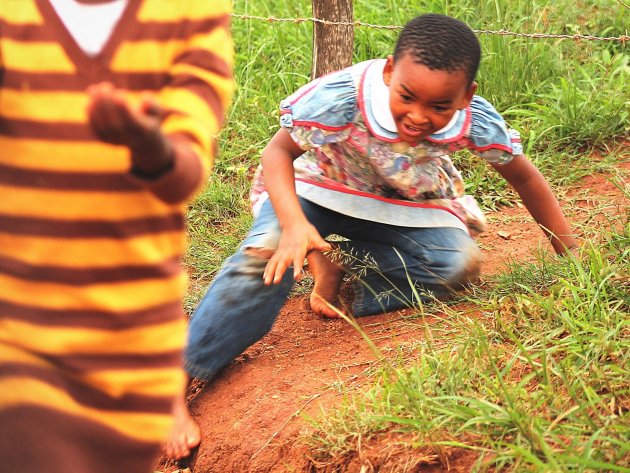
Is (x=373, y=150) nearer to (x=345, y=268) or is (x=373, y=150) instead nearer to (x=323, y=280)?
(x=345, y=268)

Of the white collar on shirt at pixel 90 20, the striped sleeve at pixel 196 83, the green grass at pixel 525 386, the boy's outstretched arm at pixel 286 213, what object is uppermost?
the white collar on shirt at pixel 90 20

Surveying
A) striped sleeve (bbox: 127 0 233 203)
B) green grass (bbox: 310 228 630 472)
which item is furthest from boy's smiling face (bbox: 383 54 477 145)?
striped sleeve (bbox: 127 0 233 203)

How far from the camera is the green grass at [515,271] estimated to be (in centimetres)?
221

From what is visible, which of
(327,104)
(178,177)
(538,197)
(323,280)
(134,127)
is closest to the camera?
(134,127)

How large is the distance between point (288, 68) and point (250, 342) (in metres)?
2.17

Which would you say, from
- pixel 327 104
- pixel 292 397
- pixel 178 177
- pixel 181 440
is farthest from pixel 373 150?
pixel 178 177

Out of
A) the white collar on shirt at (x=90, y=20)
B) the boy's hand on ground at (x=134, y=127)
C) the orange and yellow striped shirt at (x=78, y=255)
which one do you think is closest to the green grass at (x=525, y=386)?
the orange and yellow striped shirt at (x=78, y=255)

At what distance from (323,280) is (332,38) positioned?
124cm

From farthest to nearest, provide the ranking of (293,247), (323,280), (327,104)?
(323,280) → (327,104) → (293,247)

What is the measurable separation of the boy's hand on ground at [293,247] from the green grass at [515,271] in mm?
405

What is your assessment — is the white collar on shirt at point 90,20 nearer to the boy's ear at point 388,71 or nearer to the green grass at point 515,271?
the green grass at point 515,271

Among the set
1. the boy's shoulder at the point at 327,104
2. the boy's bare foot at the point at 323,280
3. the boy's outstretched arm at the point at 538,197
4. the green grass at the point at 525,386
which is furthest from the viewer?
the boy's bare foot at the point at 323,280

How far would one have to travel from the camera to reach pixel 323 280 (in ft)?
11.0

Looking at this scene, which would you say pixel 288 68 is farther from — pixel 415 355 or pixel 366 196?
pixel 415 355
